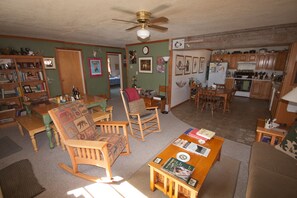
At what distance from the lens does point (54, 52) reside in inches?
173

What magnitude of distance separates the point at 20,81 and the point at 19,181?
2.91m

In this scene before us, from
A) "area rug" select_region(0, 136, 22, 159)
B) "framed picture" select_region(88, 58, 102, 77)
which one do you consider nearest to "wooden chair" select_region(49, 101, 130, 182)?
"area rug" select_region(0, 136, 22, 159)

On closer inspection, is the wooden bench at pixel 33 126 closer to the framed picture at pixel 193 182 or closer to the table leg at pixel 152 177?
the table leg at pixel 152 177

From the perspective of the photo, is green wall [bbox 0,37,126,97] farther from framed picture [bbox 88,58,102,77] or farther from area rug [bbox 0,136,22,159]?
area rug [bbox 0,136,22,159]

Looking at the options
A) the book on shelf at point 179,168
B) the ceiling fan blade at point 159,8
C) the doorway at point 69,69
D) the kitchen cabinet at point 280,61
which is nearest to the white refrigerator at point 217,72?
the kitchen cabinet at point 280,61

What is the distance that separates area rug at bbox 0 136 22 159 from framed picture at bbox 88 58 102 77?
332cm

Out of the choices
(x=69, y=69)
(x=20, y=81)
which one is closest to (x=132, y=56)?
(x=69, y=69)

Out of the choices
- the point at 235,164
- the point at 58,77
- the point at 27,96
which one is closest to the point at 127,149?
the point at 235,164

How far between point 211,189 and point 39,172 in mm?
2381

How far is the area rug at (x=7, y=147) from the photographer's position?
95.5 inches

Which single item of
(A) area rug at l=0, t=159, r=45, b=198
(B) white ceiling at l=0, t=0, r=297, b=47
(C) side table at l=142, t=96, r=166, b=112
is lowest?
(A) area rug at l=0, t=159, r=45, b=198

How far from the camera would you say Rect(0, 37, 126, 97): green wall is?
3719mm

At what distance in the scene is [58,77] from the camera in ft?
15.1

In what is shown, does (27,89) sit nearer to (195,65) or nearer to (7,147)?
(7,147)
